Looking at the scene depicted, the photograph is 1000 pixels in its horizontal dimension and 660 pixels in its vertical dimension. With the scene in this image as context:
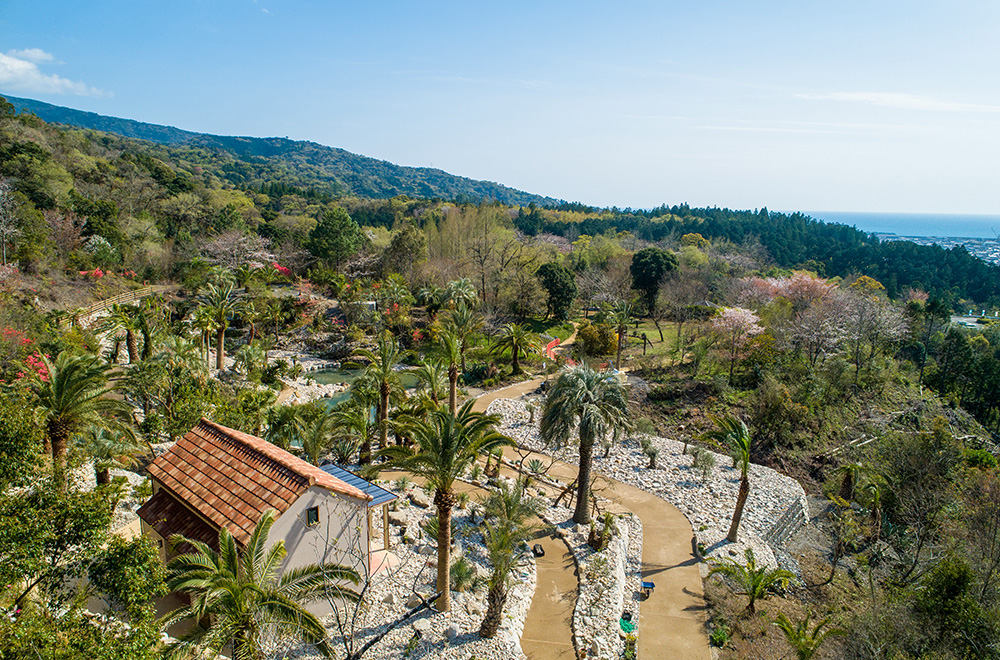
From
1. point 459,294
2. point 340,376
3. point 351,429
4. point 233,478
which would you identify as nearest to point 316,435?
point 351,429

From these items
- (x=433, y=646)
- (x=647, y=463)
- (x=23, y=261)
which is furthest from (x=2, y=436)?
(x=23, y=261)

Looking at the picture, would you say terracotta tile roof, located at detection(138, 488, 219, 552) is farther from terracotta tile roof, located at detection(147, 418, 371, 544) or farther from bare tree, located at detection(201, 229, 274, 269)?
bare tree, located at detection(201, 229, 274, 269)

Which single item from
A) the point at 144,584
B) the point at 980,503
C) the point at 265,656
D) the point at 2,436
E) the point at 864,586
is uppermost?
the point at 2,436

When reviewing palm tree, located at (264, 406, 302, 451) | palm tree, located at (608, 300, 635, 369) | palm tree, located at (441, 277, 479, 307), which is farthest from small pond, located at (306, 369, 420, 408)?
palm tree, located at (608, 300, 635, 369)

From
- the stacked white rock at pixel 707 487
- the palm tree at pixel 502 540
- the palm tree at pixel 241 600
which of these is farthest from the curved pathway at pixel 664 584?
the palm tree at pixel 241 600

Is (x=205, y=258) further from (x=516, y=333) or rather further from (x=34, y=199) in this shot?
(x=516, y=333)

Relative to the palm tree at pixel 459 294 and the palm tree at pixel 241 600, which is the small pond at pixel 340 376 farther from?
the palm tree at pixel 241 600
